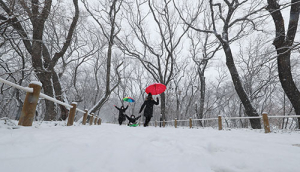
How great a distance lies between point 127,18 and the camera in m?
13.6

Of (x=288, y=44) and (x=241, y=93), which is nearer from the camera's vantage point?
(x=288, y=44)

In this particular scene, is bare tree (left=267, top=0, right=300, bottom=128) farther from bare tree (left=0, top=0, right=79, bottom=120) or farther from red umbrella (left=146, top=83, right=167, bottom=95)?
bare tree (left=0, top=0, right=79, bottom=120)

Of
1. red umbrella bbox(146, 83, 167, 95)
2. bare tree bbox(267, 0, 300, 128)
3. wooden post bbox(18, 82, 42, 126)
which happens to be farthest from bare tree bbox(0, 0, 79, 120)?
bare tree bbox(267, 0, 300, 128)

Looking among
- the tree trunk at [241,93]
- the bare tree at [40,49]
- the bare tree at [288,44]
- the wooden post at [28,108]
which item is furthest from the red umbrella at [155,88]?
the wooden post at [28,108]

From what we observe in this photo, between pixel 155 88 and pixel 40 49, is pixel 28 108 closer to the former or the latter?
pixel 40 49

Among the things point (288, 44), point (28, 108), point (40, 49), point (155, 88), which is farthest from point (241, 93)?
point (40, 49)

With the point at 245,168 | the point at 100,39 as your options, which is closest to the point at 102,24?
the point at 100,39

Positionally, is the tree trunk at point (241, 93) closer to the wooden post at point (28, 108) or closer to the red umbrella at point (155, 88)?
the red umbrella at point (155, 88)

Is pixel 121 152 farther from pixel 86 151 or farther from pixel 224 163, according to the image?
pixel 224 163

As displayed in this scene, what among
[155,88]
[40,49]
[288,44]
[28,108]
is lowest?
[28,108]

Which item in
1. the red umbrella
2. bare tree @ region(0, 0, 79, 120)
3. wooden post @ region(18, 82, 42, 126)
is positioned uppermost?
bare tree @ region(0, 0, 79, 120)

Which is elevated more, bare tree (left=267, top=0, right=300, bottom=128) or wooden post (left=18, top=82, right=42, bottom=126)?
bare tree (left=267, top=0, right=300, bottom=128)

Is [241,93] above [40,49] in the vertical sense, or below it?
below

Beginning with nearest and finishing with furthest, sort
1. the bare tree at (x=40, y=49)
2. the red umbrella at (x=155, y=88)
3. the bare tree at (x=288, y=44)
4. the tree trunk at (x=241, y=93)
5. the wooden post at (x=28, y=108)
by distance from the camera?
the wooden post at (x=28, y=108)
the bare tree at (x=40, y=49)
the bare tree at (x=288, y=44)
the tree trunk at (x=241, y=93)
the red umbrella at (x=155, y=88)
